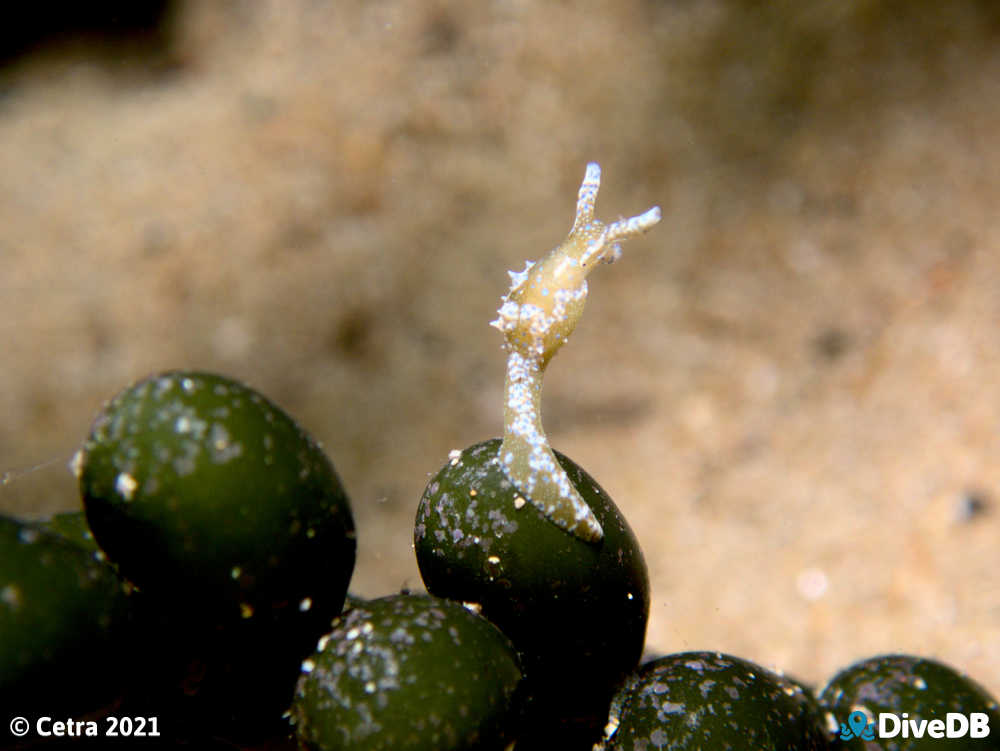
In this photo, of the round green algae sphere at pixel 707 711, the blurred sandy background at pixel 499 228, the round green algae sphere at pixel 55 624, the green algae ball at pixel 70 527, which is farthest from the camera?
the blurred sandy background at pixel 499 228

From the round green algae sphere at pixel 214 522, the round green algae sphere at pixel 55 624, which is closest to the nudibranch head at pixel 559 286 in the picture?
the round green algae sphere at pixel 214 522

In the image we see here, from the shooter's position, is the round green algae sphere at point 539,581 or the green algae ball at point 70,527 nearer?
the round green algae sphere at point 539,581

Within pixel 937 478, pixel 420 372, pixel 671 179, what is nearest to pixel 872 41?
pixel 671 179

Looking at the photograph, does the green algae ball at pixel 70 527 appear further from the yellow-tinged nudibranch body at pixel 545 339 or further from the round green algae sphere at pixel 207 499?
the yellow-tinged nudibranch body at pixel 545 339

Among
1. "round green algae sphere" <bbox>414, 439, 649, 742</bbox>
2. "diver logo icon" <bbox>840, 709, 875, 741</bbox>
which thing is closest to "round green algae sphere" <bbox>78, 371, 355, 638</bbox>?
"round green algae sphere" <bbox>414, 439, 649, 742</bbox>

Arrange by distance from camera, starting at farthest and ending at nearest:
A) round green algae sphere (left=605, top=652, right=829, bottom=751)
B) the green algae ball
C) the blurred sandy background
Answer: the blurred sandy background < the green algae ball < round green algae sphere (left=605, top=652, right=829, bottom=751)

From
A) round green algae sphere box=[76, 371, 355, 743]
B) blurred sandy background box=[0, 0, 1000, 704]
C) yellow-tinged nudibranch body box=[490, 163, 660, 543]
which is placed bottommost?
round green algae sphere box=[76, 371, 355, 743]

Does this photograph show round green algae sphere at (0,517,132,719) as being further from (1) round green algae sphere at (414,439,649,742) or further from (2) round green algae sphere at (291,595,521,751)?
(1) round green algae sphere at (414,439,649,742)

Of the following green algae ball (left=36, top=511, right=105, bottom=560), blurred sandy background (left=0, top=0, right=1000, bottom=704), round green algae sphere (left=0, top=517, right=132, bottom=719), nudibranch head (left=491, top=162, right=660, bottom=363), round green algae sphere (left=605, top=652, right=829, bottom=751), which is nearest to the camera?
round green algae sphere (left=0, top=517, right=132, bottom=719)
